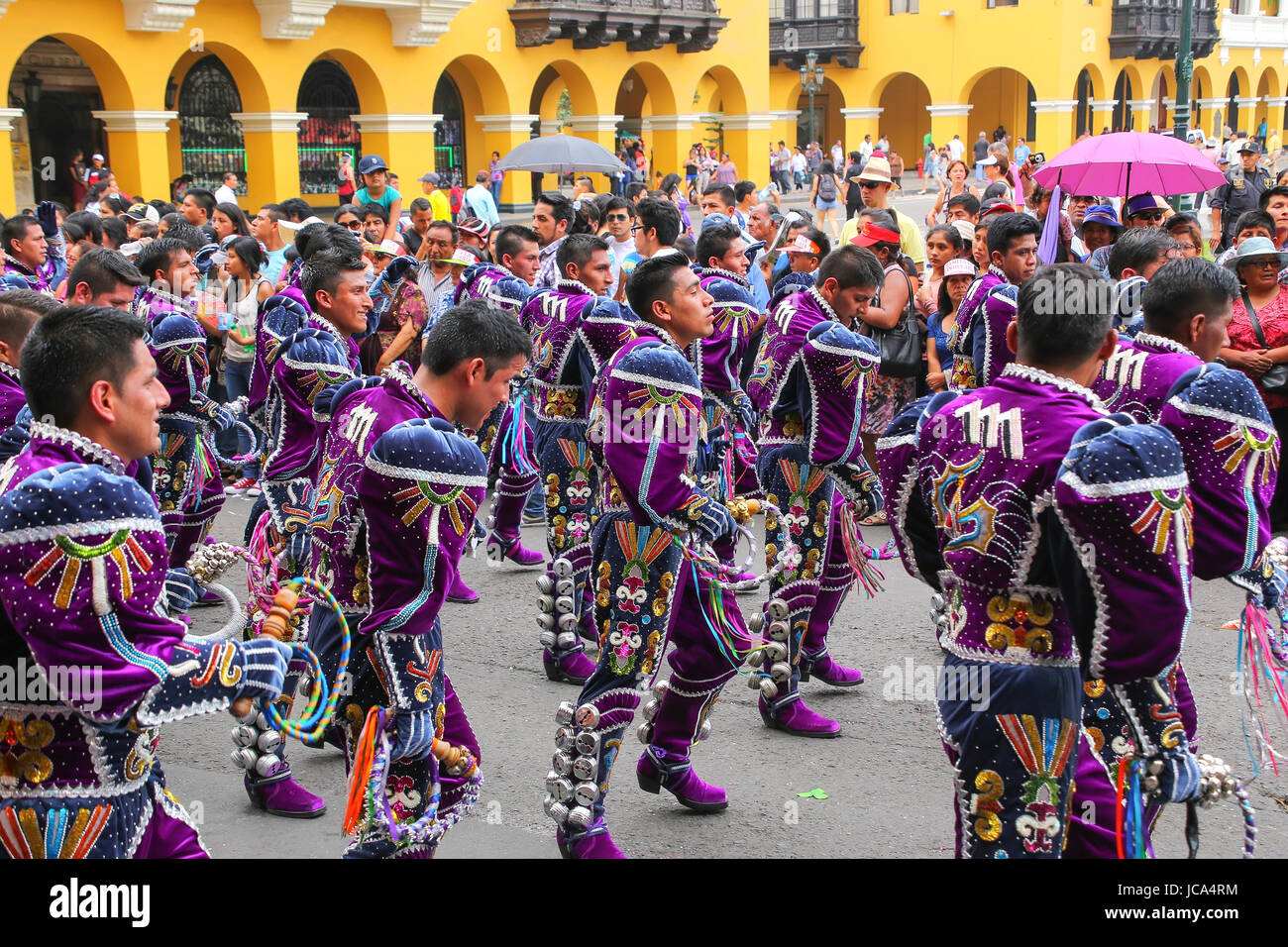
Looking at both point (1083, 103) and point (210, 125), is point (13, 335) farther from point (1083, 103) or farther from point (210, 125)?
point (1083, 103)

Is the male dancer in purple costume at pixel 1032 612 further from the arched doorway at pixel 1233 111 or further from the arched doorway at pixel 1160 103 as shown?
the arched doorway at pixel 1233 111

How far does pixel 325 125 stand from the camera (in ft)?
85.6

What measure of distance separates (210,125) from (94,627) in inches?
940

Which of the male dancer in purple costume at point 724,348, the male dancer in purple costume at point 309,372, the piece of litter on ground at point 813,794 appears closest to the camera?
the piece of litter on ground at point 813,794

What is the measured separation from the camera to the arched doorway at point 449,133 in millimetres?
28375

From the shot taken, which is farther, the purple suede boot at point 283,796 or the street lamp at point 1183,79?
the street lamp at point 1183,79

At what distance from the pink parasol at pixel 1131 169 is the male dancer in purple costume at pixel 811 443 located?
4829mm

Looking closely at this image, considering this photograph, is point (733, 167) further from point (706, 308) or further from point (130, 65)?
point (706, 308)

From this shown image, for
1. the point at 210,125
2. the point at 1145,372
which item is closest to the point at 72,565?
the point at 1145,372

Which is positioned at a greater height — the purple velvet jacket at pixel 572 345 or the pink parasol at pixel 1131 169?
the pink parasol at pixel 1131 169

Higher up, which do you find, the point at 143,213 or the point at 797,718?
the point at 143,213

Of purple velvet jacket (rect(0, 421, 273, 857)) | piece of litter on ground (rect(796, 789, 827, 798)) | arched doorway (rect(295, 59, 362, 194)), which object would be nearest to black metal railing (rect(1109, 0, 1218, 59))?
arched doorway (rect(295, 59, 362, 194))

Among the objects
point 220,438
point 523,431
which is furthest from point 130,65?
point 523,431

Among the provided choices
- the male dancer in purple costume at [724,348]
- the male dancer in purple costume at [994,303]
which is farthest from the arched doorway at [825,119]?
the male dancer in purple costume at [994,303]
